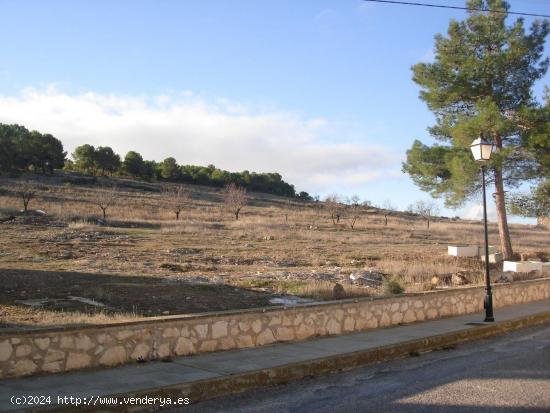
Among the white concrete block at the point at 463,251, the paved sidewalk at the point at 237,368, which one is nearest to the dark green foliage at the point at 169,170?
the white concrete block at the point at 463,251

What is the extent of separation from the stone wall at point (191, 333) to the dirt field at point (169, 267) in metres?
1.34

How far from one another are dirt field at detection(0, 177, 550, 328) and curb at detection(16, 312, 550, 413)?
2.84 m

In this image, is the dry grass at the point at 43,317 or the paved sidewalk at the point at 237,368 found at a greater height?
the dry grass at the point at 43,317

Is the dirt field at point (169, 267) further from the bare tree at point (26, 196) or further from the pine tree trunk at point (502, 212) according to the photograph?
the pine tree trunk at point (502, 212)

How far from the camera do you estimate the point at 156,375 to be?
24.2ft

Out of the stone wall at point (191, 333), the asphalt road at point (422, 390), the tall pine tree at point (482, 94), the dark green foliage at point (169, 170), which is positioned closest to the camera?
the asphalt road at point (422, 390)

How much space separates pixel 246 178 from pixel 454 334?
99557mm

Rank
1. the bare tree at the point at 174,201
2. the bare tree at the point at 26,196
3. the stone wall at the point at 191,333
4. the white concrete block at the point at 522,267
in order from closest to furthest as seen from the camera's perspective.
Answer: the stone wall at the point at 191,333 → the white concrete block at the point at 522,267 → the bare tree at the point at 26,196 → the bare tree at the point at 174,201

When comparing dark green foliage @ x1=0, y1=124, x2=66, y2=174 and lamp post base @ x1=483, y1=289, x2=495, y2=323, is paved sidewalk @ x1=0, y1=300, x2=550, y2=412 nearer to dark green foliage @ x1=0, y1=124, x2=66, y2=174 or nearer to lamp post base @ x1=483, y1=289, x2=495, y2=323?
lamp post base @ x1=483, y1=289, x2=495, y2=323

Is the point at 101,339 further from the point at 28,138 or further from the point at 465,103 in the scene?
the point at 28,138

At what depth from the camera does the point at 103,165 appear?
308ft

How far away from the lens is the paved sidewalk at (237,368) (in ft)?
21.9

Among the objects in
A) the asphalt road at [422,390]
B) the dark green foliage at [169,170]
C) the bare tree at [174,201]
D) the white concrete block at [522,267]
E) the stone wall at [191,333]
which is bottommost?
the white concrete block at [522,267]

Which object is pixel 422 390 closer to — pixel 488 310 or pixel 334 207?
pixel 488 310
